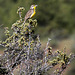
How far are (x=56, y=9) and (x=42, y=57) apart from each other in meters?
18.6

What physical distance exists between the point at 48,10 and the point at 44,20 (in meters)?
0.95

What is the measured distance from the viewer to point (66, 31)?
80.2ft

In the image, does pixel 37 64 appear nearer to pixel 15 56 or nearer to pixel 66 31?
pixel 15 56

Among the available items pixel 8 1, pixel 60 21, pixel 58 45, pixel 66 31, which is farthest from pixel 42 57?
pixel 66 31

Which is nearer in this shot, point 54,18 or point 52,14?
point 52,14

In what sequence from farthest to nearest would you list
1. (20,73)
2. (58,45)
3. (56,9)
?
(56,9) → (58,45) → (20,73)

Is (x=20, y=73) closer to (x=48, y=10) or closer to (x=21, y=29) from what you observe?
(x=21, y=29)

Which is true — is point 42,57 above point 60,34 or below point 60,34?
below

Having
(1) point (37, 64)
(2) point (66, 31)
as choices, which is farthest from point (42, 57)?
(2) point (66, 31)

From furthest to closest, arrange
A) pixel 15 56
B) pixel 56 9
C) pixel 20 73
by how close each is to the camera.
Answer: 1. pixel 56 9
2. pixel 15 56
3. pixel 20 73

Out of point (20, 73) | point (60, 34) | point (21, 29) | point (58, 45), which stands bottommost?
point (20, 73)

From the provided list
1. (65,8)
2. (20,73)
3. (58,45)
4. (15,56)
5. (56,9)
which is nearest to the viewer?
(20,73)

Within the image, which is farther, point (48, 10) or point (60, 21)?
point (60, 21)

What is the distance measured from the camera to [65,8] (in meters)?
23.5
